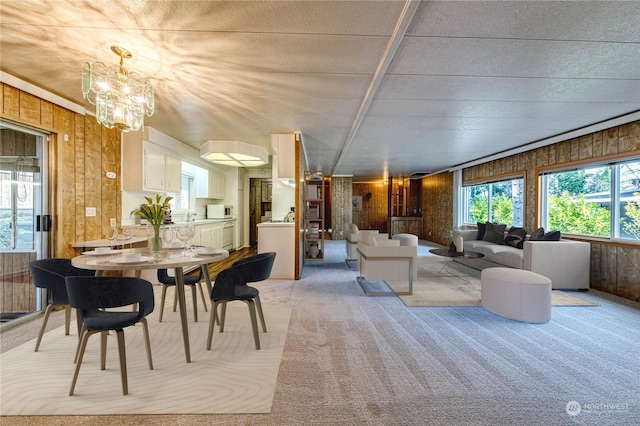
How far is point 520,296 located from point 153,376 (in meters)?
3.61

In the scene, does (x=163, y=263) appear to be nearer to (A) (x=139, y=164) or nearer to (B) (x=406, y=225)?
(A) (x=139, y=164)

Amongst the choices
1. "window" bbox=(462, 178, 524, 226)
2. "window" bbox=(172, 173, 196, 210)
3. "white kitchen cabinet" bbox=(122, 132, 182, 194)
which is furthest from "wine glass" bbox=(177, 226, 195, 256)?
"window" bbox=(462, 178, 524, 226)

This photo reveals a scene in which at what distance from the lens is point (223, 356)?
2488mm

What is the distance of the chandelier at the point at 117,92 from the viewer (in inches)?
98.1

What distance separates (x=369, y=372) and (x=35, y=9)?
3521 mm

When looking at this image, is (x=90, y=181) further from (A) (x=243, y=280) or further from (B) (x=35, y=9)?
(A) (x=243, y=280)

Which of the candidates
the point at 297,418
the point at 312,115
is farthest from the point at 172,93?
the point at 297,418

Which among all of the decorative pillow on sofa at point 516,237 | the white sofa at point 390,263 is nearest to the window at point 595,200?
the decorative pillow on sofa at point 516,237

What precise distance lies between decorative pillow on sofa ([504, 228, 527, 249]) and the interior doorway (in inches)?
296

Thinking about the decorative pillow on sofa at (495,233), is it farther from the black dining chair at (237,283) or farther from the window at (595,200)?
the black dining chair at (237,283)

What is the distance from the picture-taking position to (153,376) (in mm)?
2184

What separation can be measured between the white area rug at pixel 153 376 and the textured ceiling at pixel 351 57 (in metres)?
2.60

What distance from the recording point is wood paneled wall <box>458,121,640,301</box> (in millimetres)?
4156

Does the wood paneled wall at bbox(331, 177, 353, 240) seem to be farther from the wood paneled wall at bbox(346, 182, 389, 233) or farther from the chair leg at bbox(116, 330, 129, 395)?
the chair leg at bbox(116, 330, 129, 395)
